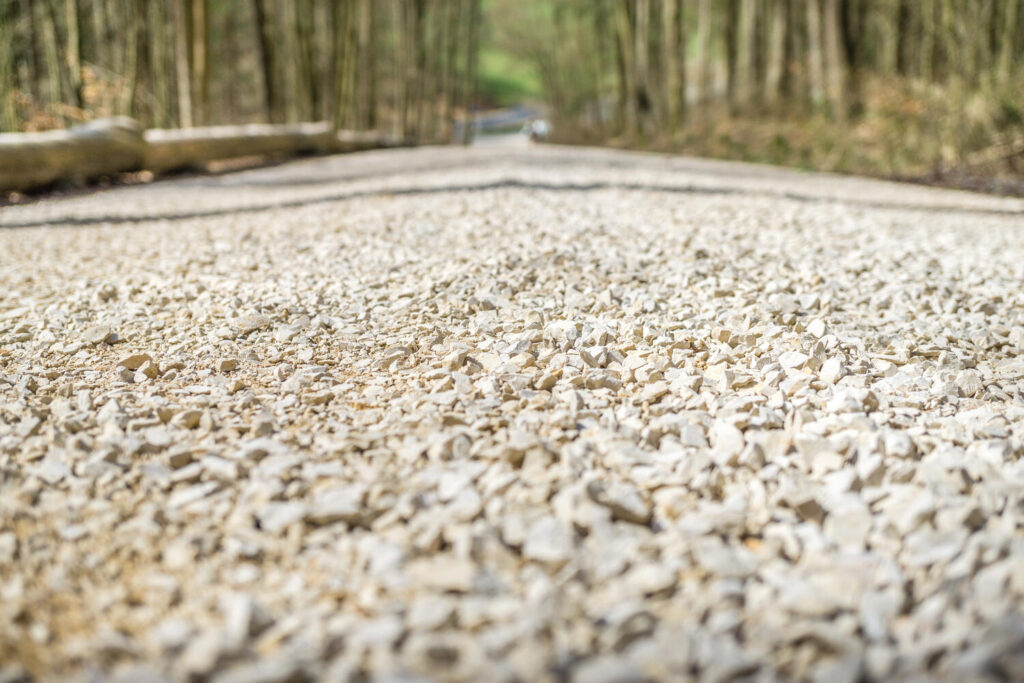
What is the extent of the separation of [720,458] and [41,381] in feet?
7.67

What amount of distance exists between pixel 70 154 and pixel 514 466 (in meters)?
7.73

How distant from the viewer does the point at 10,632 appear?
1.28 metres

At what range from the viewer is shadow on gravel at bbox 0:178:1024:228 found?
5779 mm

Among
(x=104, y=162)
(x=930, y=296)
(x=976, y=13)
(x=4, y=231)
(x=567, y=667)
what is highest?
(x=976, y=13)

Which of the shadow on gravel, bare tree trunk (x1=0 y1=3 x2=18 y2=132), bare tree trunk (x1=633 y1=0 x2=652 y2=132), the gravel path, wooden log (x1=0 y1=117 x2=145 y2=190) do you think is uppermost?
bare tree trunk (x1=633 y1=0 x2=652 y2=132)

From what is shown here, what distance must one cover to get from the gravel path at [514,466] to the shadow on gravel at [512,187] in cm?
176

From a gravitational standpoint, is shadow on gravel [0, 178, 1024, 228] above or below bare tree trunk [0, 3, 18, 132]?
below

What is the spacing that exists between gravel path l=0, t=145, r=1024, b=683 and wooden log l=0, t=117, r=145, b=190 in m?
3.50

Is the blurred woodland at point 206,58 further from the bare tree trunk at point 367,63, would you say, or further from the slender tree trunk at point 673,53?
the slender tree trunk at point 673,53

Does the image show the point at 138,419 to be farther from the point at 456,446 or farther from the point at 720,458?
the point at 720,458

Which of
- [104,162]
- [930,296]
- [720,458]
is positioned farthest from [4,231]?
[930,296]

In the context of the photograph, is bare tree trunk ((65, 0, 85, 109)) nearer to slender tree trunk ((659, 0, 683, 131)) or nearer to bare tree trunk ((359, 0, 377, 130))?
bare tree trunk ((359, 0, 377, 130))

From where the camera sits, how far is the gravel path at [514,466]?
1249mm

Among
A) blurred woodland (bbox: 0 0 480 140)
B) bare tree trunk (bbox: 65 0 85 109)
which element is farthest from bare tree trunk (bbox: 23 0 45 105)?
bare tree trunk (bbox: 65 0 85 109)
